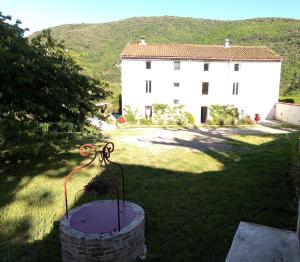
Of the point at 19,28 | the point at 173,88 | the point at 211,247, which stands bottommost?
the point at 211,247

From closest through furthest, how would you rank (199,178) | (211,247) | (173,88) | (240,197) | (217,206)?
1. (211,247)
2. (217,206)
3. (240,197)
4. (199,178)
5. (173,88)

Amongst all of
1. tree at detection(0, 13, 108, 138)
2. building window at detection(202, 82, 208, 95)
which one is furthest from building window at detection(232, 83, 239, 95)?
tree at detection(0, 13, 108, 138)

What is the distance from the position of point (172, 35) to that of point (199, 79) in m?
48.1

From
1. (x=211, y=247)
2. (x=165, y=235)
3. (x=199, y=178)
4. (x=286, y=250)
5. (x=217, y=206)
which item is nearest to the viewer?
(x=286, y=250)

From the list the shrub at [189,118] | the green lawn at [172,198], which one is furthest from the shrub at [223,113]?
the green lawn at [172,198]

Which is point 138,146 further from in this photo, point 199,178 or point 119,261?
point 119,261

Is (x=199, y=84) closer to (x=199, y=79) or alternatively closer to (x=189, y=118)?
(x=199, y=79)

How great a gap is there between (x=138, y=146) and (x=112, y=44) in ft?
202

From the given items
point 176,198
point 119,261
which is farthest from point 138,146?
point 119,261

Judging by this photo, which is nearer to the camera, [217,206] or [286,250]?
[286,250]

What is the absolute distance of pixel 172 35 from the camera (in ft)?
249

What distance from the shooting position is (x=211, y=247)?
6.11 meters

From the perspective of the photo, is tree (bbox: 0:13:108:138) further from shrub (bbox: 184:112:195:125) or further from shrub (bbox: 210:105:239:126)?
shrub (bbox: 210:105:239:126)

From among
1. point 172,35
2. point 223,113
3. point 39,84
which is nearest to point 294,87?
point 223,113
